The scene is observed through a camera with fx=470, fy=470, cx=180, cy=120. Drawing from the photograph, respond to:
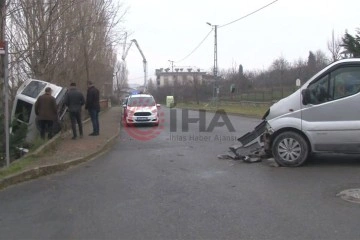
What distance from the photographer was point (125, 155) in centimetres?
1280

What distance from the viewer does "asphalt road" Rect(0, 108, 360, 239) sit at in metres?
5.64

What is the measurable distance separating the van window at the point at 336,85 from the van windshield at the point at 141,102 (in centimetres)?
1549

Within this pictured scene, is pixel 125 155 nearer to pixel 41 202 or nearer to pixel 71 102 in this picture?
pixel 71 102

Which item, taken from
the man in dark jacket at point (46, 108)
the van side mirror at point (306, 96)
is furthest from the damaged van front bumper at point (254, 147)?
the man in dark jacket at point (46, 108)

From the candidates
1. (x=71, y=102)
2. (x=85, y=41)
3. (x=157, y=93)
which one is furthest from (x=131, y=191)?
(x=157, y=93)

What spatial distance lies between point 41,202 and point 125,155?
5542 millimetres

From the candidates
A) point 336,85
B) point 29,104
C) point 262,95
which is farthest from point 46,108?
point 262,95

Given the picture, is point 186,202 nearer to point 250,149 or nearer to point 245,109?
point 250,149

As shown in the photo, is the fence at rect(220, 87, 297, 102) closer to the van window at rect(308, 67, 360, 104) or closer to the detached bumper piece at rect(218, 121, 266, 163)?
the detached bumper piece at rect(218, 121, 266, 163)

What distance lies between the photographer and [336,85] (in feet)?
31.2

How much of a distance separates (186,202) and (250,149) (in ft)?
15.2

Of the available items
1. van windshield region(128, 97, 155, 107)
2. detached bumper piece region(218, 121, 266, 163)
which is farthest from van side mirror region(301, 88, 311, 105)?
van windshield region(128, 97, 155, 107)

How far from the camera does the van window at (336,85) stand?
30.8ft

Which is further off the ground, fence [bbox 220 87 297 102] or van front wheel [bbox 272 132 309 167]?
fence [bbox 220 87 297 102]
